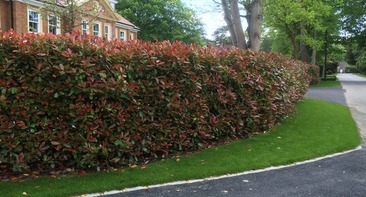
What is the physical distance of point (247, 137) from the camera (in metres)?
7.72

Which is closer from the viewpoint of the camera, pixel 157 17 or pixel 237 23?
pixel 237 23

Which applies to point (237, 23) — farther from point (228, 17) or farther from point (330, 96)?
point (330, 96)

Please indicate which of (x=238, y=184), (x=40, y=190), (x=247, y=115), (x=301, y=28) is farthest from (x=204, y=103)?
(x=301, y=28)

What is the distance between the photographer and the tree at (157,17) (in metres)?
44.7

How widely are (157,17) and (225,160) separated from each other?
136ft

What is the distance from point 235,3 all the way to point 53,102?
25.7 ft

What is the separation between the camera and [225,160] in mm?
5949

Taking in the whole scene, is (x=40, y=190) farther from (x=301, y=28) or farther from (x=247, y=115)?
(x=301, y=28)

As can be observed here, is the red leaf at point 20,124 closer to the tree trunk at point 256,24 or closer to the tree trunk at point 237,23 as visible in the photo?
the tree trunk at point 237,23

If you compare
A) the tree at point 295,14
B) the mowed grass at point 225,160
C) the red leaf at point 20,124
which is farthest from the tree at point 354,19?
the red leaf at point 20,124

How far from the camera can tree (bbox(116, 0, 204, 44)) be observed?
44.7m

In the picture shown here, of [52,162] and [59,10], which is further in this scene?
[59,10]

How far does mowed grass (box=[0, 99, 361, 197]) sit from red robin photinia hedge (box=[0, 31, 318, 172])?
1.15 ft

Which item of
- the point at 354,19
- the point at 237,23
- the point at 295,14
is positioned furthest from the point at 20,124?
the point at 354,19
